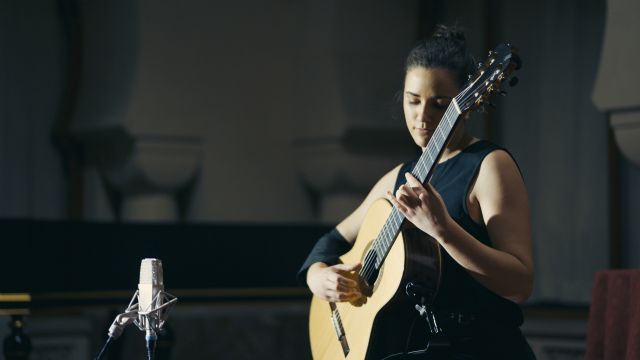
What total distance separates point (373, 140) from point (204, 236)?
158 cm

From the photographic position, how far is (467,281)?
8.84 ft

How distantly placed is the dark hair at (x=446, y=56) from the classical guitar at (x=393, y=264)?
22 cm

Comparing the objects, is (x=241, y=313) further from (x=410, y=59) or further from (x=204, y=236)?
(x=410, y=59)

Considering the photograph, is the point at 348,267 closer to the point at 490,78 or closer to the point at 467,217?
the point at 467,217

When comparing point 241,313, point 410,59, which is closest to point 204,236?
point 241,313

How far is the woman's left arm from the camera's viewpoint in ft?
8.21

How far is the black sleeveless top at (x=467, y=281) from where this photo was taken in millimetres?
2691

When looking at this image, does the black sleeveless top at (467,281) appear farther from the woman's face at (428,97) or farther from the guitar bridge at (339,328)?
the guitar bridge at (339,328)

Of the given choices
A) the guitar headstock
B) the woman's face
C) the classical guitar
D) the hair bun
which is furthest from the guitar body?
the hair bun

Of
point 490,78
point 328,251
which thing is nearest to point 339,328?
point 328,251

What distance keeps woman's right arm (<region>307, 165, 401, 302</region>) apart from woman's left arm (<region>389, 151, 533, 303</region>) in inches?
20.5

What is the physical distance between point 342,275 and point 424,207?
67cm

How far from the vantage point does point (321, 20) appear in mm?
6652

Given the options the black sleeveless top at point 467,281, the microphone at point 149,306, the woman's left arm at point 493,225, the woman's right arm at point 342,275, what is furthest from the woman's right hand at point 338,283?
the microphone at point 149,306
